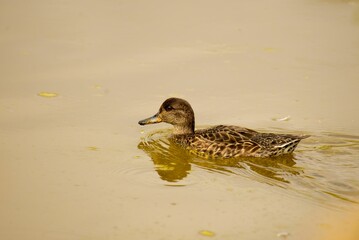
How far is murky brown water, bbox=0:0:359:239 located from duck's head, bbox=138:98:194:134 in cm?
26

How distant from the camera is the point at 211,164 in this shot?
8.38m

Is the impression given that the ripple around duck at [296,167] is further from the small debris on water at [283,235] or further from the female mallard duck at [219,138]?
the small debris on water at [283,235]

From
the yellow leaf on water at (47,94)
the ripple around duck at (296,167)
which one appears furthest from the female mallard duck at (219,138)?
the yellow leaf on water at (47,94)

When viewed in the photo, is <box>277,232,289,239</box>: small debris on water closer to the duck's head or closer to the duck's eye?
the duck's head

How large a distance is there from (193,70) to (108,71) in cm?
125

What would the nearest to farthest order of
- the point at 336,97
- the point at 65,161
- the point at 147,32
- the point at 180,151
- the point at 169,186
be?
the point at 169,186
the point at 65,161
the point at 180,151
the point at 336,97
the point at 147,32

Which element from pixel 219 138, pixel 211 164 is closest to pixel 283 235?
pixel 211 164

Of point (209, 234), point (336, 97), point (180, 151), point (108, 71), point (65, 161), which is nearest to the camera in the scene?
point (209, 234)

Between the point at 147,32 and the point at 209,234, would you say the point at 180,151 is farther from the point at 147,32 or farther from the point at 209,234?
the point at 147,32

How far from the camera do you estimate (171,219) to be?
6707mm

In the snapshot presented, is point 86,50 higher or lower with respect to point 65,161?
higher

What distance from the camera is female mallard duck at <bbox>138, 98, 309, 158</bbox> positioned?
8461 millimetres

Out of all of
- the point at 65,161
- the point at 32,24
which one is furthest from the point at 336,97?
the point at 32,24

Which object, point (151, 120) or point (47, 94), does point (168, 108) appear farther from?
point (47, 94)
